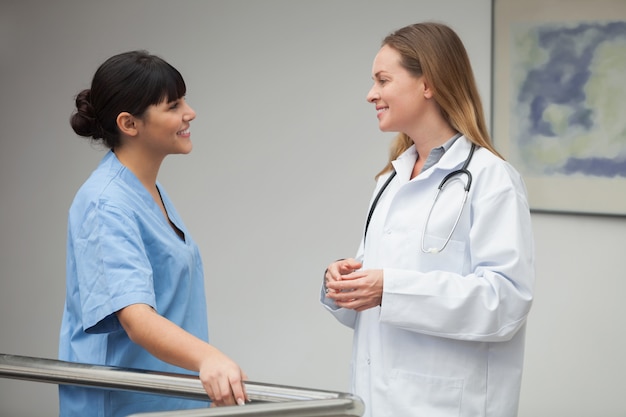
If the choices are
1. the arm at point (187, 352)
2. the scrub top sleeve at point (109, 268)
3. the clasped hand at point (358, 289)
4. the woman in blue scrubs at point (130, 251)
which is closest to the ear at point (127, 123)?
the woman in blue scrubs at point (130, 251)

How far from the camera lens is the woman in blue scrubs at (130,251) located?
1435 mm

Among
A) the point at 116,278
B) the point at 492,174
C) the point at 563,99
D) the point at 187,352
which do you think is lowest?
the point at 187,352

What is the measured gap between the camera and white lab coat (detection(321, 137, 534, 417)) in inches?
65.4

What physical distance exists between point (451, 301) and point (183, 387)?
0.62 meters

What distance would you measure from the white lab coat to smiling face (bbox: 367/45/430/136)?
116 millimetres

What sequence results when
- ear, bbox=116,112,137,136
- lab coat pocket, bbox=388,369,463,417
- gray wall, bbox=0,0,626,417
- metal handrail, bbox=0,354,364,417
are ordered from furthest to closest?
gray wall, bbox=0,0,626,417 < lab coat pocket, bbox=388,369,463,417 < ear, bbox=116,112,137,136 < metal handrail, bbox=0,354,364,417

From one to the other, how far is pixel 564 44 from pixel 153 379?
2.53 m

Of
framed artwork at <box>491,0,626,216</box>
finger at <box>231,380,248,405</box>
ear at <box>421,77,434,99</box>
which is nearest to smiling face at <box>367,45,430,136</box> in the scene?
ear at <box>421,77,434,99</box>

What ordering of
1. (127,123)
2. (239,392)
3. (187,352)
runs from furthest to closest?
(127,123), (187,352), (239,392)

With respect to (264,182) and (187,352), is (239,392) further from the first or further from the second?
(264,182)

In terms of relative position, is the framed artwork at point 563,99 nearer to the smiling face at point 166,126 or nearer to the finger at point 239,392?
the smiling face at point 166,126

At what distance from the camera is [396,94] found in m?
1.83

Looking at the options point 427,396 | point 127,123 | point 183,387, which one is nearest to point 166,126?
point 127,123

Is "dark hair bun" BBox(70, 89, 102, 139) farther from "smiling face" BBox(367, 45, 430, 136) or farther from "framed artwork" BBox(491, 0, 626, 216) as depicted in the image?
"framed artwork" BBox(491, 0, 626, 216)
